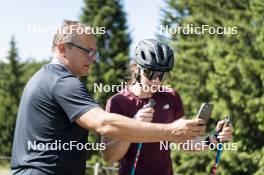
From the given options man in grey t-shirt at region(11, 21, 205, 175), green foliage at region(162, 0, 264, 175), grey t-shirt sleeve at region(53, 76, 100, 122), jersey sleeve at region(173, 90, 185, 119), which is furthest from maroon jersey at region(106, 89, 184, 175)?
green foliage at region(162, 0, 264, 175)

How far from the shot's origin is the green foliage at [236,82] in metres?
15.7

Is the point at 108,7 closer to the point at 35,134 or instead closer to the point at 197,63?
the point at 197,63

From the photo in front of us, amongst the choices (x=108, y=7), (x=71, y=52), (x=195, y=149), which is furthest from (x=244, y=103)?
(x=108, y=7)

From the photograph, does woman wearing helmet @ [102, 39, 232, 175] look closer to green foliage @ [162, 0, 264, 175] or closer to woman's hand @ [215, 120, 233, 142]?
woman's hand @ [215, 120, 233, 142]

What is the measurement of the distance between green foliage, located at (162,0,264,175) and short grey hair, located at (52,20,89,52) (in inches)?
487

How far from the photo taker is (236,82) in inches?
650

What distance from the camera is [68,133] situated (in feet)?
9.66

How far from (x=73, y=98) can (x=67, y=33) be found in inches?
20.6

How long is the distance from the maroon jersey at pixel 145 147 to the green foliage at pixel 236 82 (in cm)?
1161

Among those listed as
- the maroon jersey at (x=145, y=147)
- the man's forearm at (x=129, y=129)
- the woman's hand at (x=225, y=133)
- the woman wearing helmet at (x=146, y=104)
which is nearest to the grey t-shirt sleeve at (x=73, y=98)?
the man's forearm at (x=129, y=129)

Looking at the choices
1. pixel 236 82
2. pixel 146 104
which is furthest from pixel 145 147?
pixel 236 82

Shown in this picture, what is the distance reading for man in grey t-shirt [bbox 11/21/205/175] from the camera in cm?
282

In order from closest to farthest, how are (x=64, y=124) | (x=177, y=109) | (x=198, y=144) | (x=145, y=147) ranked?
(x=64, y=124)
(x=145, y=147)
(x=177, y=109)
(x=198, y=144)

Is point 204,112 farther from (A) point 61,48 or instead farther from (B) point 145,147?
(A) point 61,48
